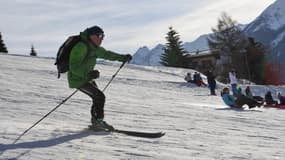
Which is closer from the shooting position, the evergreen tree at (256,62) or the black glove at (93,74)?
the black glove at (93,74)

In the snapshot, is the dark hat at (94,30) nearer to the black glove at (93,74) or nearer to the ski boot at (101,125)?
the black glove at (93,74)

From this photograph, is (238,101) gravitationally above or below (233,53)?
below

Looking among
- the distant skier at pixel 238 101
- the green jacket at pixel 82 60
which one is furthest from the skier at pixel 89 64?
the distant skier at pixel 238 101

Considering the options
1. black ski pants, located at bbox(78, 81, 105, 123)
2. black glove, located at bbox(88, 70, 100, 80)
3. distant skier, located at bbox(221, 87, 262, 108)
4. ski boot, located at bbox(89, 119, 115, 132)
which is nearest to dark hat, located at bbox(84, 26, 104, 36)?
black glove, located at bbox(88, 70, 100, 80)

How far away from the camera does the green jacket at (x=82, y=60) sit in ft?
23.0

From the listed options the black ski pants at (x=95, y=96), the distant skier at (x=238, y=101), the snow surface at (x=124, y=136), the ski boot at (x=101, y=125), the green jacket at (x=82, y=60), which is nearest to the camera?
the snow surface at (x=124, y=136)

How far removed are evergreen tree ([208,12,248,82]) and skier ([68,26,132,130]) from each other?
45432 mm

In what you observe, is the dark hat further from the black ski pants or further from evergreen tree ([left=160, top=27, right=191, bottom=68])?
evergreen tree ([left=160, top=27, right=191, bottom=68])

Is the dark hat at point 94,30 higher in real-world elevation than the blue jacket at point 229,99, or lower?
higher

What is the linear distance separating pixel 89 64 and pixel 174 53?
4961 cm

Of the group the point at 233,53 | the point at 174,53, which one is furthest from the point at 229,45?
the point at 174,53

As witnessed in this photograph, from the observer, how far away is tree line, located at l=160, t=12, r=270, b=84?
53469 mm

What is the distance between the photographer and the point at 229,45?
54.9m

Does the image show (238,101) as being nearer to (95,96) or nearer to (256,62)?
(95,96)
